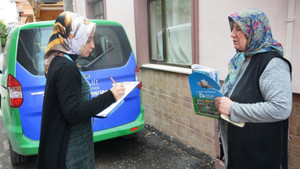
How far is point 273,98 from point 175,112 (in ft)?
9.62

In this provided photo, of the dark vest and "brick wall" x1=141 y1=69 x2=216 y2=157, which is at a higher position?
the dark vest

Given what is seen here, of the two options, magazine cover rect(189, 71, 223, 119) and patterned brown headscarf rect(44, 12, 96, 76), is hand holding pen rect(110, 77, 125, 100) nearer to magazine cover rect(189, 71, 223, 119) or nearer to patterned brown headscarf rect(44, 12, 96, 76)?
patterned brown headscarf rect(44, 12, 96, 76)

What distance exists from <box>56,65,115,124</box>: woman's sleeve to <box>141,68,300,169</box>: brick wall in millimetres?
2107

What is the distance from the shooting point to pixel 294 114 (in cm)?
245

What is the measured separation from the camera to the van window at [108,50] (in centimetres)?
347

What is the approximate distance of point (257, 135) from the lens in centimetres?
160

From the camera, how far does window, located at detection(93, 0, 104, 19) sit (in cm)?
820

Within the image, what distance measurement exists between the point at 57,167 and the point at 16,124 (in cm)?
181

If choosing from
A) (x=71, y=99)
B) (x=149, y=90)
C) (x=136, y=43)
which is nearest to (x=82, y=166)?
(x=71, y=99)

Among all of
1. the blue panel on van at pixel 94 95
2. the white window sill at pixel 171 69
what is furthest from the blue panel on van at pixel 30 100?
the white window sill at pixel 171 69

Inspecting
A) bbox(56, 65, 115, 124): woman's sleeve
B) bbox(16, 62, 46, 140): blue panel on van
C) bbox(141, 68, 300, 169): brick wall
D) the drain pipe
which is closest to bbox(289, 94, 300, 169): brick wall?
the drain pipe

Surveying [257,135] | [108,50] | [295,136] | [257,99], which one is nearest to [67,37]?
[257,99]

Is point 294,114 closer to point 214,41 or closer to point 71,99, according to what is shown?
point 214,41

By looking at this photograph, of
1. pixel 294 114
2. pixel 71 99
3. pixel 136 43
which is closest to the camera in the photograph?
pixel 71 99
